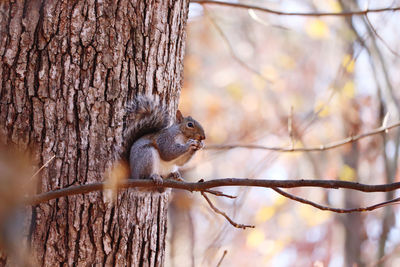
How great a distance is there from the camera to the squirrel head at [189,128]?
2.51m

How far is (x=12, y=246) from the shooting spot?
0.70 meters

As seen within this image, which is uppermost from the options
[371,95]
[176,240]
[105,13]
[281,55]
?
[281,55]

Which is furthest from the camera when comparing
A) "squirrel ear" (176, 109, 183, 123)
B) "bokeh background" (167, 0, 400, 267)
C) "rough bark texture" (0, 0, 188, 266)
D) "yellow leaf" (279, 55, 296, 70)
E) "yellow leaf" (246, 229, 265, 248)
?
"yellow leaf" (279, 55, 296, 70)

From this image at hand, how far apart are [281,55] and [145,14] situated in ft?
27.3

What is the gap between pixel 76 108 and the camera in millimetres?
1872

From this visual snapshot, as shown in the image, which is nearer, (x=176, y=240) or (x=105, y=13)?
(x=105, y=13)

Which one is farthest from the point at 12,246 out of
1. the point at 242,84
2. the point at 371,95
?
the point at 242,84

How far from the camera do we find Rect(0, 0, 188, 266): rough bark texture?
1.81 meters

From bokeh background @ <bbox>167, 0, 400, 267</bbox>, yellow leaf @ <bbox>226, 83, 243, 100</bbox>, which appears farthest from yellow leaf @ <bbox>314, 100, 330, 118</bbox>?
yellow leaf @ <bbox>226, 83, 243, 100</bbox>

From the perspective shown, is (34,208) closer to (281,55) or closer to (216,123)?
(216,123)

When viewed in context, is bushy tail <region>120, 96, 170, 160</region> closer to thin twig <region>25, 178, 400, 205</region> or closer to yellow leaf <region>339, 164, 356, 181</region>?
thin twig <region>25, 178, 400, 205</region>

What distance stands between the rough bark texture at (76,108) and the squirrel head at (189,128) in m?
0.50

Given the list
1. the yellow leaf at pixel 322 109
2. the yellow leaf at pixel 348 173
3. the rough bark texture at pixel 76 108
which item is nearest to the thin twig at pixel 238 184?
the rough bark texture at pixel 76 108

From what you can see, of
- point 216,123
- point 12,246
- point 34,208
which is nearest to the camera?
point 12,246
